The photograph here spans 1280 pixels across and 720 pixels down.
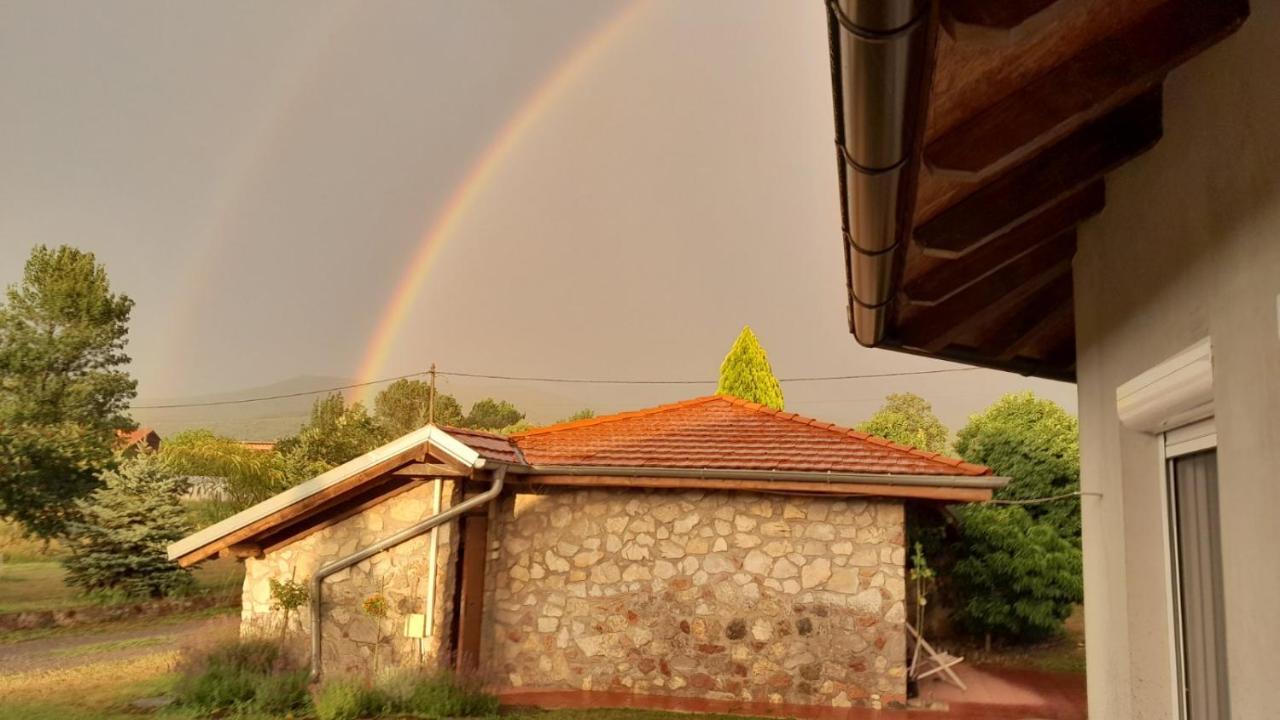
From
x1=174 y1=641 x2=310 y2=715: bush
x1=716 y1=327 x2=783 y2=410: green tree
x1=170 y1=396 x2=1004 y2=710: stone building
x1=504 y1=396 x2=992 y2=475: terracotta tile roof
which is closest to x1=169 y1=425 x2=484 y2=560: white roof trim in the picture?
x1=170 y1=396 x2=1004 y2=710: stone building

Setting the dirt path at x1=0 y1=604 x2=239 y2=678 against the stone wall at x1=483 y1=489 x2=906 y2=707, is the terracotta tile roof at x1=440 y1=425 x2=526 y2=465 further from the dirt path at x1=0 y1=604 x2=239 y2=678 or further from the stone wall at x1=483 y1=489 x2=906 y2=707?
the dirt path at x1=0 y1=604 x2=239 y2=678

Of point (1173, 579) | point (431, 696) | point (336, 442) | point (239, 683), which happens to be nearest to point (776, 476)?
point (431, 696)

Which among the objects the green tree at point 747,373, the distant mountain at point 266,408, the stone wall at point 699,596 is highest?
the distant mountain at point 266,408

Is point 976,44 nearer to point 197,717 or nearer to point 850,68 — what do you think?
point 850,68

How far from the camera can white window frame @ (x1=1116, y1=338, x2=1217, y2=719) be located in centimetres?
262

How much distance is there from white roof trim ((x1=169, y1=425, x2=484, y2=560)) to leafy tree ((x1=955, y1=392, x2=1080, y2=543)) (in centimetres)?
908

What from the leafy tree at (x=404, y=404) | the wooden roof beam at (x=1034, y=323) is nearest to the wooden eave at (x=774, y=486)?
the wooden roof beam at (x=1034, y=323)

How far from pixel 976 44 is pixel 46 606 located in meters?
17.5

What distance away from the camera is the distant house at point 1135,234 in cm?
209

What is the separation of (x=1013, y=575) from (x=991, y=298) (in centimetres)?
920

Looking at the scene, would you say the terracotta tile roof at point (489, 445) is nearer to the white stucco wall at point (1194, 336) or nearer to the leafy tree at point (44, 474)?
the white stucco wall at point (1194, 336)

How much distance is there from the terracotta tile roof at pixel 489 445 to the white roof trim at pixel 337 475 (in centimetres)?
16

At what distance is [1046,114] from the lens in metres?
2.63

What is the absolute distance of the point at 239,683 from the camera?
314 inches
